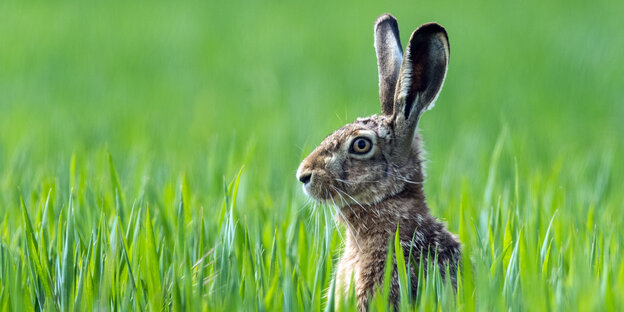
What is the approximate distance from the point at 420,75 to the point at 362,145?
41cm

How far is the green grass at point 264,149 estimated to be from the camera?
2971 mm

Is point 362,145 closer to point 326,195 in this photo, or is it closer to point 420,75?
point 326,195

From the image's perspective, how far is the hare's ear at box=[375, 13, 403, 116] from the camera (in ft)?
12.4

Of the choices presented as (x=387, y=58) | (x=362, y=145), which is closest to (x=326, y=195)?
(x=362, y=145)

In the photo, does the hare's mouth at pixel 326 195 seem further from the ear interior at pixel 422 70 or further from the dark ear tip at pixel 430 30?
the dark ear tip at pixel 430 30

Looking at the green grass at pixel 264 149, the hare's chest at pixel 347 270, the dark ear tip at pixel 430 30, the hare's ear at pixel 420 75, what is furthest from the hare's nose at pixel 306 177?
the dark ear tip at pixel 430 30

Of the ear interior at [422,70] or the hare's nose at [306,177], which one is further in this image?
the hare's nose at [306,177]

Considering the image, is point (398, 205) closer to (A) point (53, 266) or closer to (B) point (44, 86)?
(A) point (53, 266)

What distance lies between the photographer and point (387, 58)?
3.91 m

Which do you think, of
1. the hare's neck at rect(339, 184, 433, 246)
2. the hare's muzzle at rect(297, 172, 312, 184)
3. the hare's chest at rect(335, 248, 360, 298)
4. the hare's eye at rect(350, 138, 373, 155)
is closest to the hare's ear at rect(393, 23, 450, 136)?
the hare's eye at rect(350, 138, 373, 155)

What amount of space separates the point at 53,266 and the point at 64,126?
14.7 feet

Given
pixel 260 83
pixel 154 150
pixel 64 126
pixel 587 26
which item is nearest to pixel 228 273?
pixel 154 150

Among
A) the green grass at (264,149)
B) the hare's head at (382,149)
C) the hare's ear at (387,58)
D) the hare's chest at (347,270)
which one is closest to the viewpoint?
the green grass at (264,149)

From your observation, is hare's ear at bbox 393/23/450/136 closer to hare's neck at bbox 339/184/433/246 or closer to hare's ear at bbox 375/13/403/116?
hare's ear at bbox 375/13/403/116
